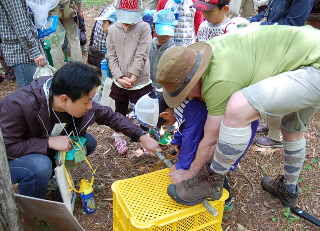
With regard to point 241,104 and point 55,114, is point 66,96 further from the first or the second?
point 241,104

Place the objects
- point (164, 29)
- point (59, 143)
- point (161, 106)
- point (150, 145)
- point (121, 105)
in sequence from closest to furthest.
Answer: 1. point (59, 143)
2. point (161, 106)
3. point (150, 145)
4. point (164, 29)
5. point (121, 105)

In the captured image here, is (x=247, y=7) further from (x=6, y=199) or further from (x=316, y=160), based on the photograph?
(x=6, y=199)

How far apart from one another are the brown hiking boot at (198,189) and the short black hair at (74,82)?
0.94m

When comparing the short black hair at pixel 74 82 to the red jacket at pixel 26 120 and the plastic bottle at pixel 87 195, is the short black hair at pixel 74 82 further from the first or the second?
the plastic bottle at pixel 87 195

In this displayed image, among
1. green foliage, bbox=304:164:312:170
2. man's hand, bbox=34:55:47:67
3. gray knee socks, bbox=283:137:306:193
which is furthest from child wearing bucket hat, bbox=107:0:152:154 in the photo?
green foliage, bbox=304:164:312:170

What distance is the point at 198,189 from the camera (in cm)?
187

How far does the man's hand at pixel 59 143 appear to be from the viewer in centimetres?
210

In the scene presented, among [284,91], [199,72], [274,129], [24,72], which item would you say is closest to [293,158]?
[284,91]

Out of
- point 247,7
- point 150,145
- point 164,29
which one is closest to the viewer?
point 150,145

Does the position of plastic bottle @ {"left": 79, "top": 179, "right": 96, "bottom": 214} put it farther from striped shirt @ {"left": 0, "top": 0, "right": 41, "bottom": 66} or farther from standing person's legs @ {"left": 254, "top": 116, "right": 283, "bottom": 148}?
standing person's legs @ {"left": 254, "top": 116, "right": 283, "bottom": 148}

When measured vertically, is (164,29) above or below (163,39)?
above

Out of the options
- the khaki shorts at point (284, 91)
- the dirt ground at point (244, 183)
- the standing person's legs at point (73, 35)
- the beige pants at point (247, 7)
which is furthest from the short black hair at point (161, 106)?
the beige pants at point (247, 7)

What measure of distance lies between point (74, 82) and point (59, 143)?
0.54m

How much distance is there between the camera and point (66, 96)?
193 centimetres
